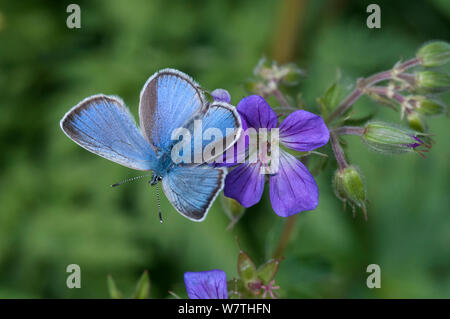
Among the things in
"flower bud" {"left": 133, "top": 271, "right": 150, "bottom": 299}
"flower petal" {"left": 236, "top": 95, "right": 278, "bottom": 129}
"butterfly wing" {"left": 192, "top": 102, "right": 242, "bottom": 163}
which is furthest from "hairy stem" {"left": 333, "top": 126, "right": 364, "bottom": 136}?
"flower bud" {"left": 133, "top": 271, "right": 150, "bottom": 299}

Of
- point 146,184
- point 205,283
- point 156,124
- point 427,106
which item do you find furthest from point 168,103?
point 146,184

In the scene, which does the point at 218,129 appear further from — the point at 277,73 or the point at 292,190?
the point at 277,73

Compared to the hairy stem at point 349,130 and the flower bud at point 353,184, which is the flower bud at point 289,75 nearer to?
the hairy stem at point 349,130

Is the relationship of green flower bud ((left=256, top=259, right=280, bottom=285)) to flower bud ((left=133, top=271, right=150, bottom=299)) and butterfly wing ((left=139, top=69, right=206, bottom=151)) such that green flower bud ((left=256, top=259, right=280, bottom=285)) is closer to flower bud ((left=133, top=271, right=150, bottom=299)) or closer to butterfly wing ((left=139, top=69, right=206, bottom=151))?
flower bud ((left=133, top=271, right=150, bottom=299))

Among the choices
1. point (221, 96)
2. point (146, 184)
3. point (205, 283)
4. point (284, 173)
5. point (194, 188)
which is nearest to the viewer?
point (194, 188)

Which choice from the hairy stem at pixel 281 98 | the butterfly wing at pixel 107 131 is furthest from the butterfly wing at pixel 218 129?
the hairy stem at pixel 281 98
